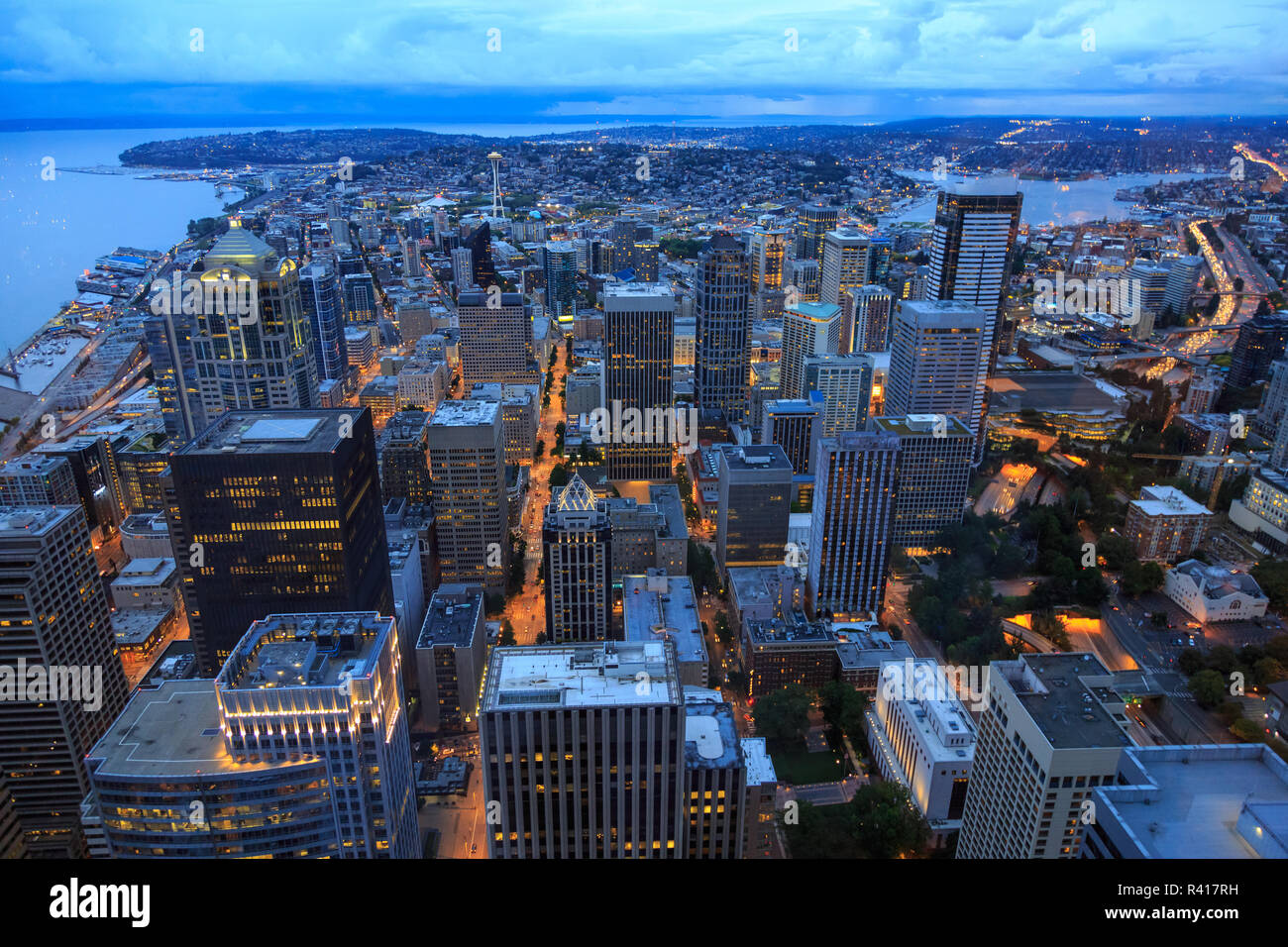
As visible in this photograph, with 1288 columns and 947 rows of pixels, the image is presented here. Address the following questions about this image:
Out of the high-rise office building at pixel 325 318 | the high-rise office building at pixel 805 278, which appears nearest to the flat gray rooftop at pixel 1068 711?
the high-rise office building at pixel 325 318

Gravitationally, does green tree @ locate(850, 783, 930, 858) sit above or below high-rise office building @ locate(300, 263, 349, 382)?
below

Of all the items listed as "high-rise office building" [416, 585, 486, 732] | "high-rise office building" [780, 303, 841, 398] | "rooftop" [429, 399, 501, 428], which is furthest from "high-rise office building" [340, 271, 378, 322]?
"high-rise office building" [416, 585, 486, 732]

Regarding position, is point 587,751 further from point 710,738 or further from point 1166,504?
point 1166,504

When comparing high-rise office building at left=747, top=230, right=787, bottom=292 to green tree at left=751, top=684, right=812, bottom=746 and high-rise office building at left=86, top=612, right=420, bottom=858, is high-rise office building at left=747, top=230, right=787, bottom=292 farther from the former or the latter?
high-rise office building at left=86, top=612, right=420, bottom=858

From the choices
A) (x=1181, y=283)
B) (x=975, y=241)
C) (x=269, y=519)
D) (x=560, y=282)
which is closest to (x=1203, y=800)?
(x=269, y=519)

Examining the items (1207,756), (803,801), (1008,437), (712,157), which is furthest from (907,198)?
(1207,756)

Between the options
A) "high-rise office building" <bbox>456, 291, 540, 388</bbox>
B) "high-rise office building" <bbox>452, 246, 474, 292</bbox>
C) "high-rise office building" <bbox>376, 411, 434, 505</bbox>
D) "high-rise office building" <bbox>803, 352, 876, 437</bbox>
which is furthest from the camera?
"high-rise office building" <bbox>452, 246, 474, 292</bbox>
